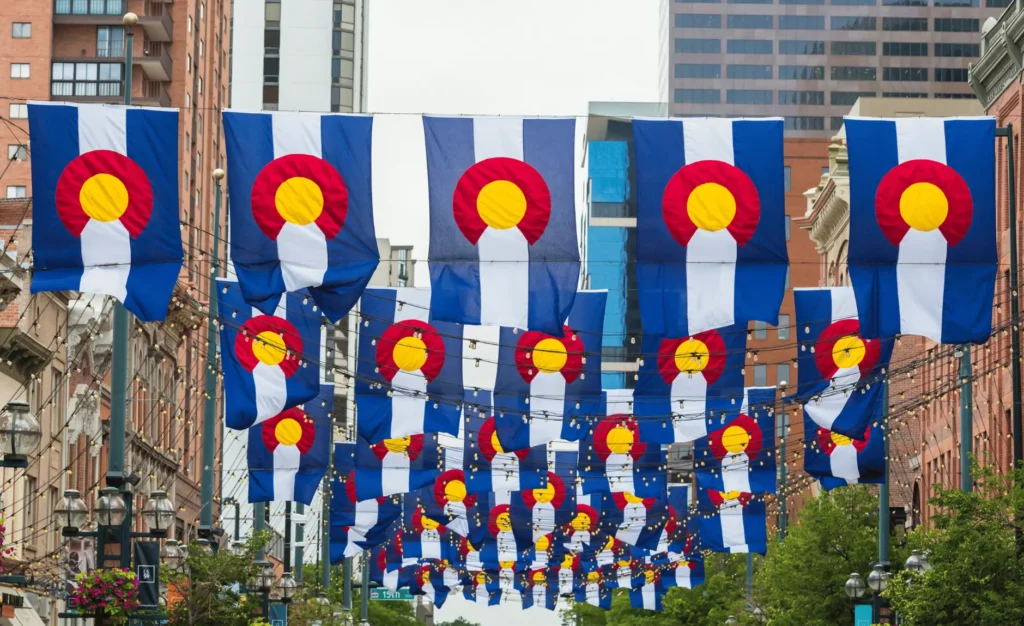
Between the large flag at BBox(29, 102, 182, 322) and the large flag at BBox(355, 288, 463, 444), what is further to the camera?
the large flag at BBox(355, 288, 463, 444)

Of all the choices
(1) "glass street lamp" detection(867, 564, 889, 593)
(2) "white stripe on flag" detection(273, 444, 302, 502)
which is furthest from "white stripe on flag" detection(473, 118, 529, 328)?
(1) "glass street lamp" detection(867, 564, 889, 593)

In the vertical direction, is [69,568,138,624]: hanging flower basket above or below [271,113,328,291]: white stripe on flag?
below

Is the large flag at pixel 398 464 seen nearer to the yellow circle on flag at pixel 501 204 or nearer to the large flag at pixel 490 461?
the large flag at pixel 490 461

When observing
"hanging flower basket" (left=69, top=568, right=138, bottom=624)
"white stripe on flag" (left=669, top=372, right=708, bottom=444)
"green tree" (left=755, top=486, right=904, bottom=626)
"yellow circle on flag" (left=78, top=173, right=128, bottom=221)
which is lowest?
"green tree" (left=755, top=486, right=904, bottom=626)

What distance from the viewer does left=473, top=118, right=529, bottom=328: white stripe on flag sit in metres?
29.4

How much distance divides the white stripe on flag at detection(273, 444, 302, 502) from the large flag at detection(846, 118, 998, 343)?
21.3m

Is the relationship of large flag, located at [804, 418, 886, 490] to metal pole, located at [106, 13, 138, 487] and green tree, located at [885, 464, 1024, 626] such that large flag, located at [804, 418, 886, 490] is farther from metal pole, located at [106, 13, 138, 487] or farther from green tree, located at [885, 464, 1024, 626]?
metal pole, located at [106, 13, 138, 487]

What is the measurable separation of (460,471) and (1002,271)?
19.8 metres

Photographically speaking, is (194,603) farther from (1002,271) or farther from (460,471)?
(1002,271)

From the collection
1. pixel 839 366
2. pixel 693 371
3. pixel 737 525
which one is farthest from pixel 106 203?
pixel 737 525

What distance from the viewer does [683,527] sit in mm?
72750

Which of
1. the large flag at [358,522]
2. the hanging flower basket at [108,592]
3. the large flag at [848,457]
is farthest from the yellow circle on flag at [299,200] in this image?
the large flag at [358,522]

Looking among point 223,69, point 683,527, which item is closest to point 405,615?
point 223,69

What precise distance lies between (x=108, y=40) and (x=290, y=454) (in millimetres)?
66871
